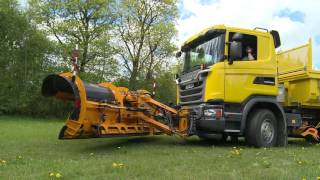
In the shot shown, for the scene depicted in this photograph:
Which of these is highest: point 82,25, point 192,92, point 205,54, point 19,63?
point 82,25

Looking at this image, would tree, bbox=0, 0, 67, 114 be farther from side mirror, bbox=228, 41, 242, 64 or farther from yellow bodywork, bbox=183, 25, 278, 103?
side mirror, bbox=228, 41, 242, 64

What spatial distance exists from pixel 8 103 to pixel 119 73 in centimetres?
1357

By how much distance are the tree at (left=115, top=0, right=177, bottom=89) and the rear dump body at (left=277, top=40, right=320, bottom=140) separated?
110ft

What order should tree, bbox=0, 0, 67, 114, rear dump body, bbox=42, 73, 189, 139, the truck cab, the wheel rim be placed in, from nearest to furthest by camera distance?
1. rear dump body, bbox=42, 73, 189, 139
2. the truck cab
3. the wheel rim
4. tree, bbox=0, 0, 67, 114

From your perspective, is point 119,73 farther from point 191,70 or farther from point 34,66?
point 191,70

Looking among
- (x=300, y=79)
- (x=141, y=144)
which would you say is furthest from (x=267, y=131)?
(x=141, y=144)

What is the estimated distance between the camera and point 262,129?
12711mm

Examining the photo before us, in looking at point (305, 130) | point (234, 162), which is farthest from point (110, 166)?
point (305, 130)

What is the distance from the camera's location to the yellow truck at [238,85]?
12.1 metres

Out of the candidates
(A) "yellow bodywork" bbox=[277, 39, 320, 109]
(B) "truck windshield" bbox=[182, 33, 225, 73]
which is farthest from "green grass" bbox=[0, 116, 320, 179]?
(A) "yellow bodywork" bbox=[277, 39, 320, 109]

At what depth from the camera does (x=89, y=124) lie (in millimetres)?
10992

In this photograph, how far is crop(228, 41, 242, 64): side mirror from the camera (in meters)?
12.0

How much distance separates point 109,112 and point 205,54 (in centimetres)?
326

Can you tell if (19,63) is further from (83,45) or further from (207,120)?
(207,120)
